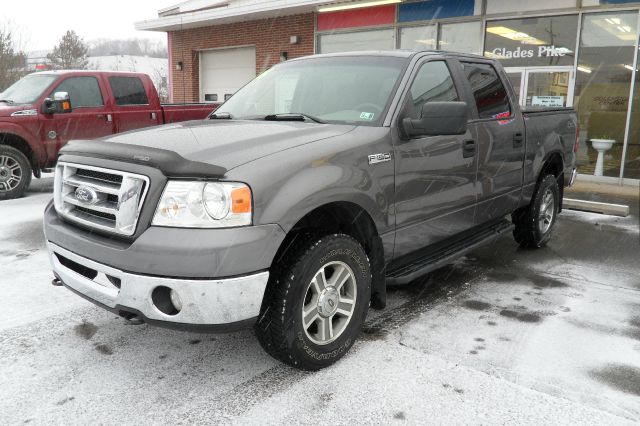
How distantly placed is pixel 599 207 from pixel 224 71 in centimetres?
1304

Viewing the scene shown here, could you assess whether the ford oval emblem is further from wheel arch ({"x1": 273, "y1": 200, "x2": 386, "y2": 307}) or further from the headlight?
wheel arch ({"x1": 273, "y1": 200, "x2": 386, "y2": 307})

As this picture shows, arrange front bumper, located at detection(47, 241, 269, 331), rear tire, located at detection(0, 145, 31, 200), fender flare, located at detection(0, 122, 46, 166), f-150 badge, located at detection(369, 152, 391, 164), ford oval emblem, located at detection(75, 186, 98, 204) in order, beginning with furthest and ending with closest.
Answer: rear tire, located at detection(0, 145, 31, 200), fender flare, located at detection(0, 122, 46, 166), f-150 badge, located at detection(369, 152, 391, 164), ford oval emblem, located at detection(75, 186, 98, 204), front bumper, located at detection(47, 241, 269, 331)

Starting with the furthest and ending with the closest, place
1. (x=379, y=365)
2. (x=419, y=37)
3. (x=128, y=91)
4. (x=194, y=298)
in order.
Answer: (x=419, y=37), (x=128, y=91), (x=379, y=365), (x=194, y=298)

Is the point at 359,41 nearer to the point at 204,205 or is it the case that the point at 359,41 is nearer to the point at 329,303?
the point at 329,303

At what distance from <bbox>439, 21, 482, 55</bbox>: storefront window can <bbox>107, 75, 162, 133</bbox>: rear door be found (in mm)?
6697

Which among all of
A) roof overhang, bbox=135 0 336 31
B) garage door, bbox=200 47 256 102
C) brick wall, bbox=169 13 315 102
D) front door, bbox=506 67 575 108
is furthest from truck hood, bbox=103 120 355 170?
garage door, bbox=200 47 256 102

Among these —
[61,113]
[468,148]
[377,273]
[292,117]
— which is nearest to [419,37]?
[61,113]

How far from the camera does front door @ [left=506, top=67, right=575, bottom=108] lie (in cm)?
→ 1101

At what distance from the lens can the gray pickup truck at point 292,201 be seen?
2584 millimetres

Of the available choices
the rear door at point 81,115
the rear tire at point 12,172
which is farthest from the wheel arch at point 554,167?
the rear tire at point 12,172

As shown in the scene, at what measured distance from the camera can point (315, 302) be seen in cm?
300

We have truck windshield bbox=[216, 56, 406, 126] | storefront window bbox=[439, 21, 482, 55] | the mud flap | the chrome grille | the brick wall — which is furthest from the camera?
the brick wall

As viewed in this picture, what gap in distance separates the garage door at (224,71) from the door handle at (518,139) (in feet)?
41.9

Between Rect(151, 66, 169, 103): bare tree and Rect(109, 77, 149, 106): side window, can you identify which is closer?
Rect(109, 77, 149, 106): side window
